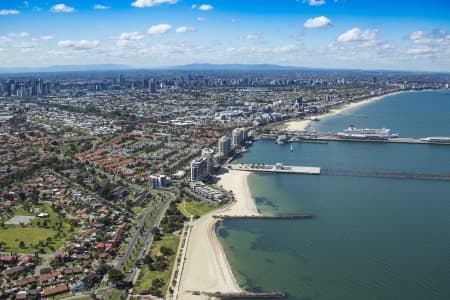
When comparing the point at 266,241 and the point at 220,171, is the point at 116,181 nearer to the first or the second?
the point at 220,171

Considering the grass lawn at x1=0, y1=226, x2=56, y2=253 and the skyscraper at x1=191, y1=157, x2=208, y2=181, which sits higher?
the skyscraper at x1=191, y1=157, x2=208, y2=181

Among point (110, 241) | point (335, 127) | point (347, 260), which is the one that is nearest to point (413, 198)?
point (347, 260)

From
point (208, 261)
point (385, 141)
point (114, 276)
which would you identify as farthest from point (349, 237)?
point (385, 141)

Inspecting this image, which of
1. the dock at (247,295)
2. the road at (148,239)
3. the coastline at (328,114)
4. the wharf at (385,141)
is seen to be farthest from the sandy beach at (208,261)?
the coastline at (328,114)

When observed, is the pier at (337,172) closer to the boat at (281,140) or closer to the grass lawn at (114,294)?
the boat at (281,140)

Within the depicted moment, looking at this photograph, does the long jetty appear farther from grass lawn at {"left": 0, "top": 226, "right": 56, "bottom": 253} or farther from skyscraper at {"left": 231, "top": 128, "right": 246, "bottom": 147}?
grass lawn at {"left": 0, "top": 226, "right": 56, "bottom": 253}

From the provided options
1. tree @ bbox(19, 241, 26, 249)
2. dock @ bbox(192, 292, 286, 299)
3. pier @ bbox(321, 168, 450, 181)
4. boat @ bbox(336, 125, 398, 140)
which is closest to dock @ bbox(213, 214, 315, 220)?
dock @ bbox(192, 292, 286, 299)
